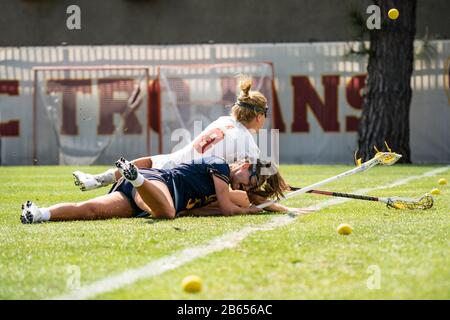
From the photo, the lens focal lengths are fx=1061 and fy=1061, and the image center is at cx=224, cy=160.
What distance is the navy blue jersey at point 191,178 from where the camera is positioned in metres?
9.02

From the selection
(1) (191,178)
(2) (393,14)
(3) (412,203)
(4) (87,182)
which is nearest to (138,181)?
(1) (191,178)

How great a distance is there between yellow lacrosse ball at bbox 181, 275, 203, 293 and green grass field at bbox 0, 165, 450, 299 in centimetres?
4

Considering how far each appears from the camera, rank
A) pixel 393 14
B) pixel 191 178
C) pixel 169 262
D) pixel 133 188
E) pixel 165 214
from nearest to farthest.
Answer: pixel 169 262, pixel 165 214, pixel 191 178, pixel 133 188, pixel 393 14

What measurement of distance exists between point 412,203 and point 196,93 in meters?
13.5

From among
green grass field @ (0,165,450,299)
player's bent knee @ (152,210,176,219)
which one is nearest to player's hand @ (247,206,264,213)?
green grass field @ (0,165,450,299)

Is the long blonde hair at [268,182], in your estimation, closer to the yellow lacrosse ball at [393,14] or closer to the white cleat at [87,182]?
the white cleat at [87,182]

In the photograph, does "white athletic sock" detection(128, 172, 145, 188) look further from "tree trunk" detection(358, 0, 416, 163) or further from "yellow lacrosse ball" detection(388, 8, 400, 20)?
"tree trunk" detection(358, 0, 416, 163)

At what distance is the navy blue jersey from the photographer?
902 centimetres

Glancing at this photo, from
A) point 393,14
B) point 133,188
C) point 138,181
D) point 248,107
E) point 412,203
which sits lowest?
point 412,203

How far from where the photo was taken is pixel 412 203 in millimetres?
9742

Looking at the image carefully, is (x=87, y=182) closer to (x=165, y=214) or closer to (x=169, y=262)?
(x=165, y=214)

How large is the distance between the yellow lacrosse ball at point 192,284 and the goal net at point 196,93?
16608 mm

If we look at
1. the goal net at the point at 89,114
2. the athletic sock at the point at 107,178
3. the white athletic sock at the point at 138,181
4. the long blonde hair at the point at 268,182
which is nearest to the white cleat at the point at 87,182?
the athletic sock at the point at 107,178

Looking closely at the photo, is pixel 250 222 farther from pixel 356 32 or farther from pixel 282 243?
pixel 356 32
